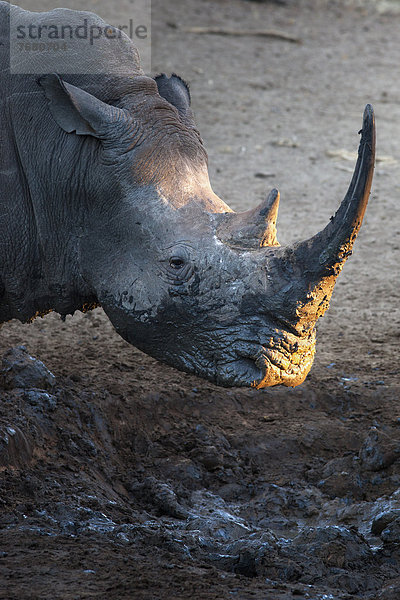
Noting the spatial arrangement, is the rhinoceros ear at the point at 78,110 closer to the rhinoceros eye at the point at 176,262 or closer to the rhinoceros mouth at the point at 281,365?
the rhinoceros eye at the point at 176,262

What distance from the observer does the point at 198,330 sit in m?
3.98

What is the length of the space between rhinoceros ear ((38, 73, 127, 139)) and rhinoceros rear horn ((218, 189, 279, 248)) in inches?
26.4

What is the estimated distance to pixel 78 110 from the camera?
4004mm

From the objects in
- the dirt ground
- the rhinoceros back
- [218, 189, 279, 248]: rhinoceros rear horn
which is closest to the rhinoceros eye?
[218, 189, 279, 248]: rhinoceros rear horn

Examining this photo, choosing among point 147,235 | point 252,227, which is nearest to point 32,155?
point 147,235

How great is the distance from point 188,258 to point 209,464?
1.68m

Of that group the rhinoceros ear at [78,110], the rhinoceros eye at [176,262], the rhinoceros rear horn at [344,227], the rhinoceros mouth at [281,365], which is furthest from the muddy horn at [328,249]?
the rhinoceros ear at [78,110]

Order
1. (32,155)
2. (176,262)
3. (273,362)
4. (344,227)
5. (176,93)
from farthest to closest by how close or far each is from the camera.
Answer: (176,93) < (32,155) < (176,262) < (273,362) < (344,227)

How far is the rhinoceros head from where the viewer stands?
3811 millimetres

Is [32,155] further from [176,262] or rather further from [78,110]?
[176,262]

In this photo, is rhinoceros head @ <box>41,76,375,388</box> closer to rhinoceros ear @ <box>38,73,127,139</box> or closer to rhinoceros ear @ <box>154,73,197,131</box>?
rhinoceros ear @ <box>38,73,127,139</box>

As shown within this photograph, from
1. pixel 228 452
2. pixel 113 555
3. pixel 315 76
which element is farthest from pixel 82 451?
pixel 315 76

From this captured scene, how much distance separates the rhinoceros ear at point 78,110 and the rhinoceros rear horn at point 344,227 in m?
1.02

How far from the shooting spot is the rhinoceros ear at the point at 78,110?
4.02 metres
